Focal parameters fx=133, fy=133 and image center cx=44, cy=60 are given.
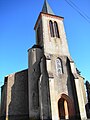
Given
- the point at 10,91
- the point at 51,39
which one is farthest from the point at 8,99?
the point at 51,39

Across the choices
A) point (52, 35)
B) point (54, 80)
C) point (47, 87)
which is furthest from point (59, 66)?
point (52, 35)

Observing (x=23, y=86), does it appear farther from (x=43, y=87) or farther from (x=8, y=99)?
(x=43, y=87)

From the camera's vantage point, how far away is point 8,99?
1947 centimetres

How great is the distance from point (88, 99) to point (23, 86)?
1068 centimetres

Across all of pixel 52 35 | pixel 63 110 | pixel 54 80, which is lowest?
pixel 63 110

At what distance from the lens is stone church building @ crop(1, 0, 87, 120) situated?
17.1 m

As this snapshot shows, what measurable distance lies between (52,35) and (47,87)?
10.6 meters

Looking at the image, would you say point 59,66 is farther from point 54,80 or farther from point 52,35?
point 52,35

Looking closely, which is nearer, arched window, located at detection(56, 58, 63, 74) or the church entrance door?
the church entrance door

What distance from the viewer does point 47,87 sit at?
1734 centimetres

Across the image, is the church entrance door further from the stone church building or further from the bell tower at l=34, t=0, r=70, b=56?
the bell tower at l=34, t=0, r=70, b=56

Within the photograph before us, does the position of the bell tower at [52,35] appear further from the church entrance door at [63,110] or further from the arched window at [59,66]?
the church entrance door at [63,110]

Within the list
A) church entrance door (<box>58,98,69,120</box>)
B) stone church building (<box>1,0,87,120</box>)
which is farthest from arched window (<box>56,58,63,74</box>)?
church entrance door (<box>58,98,69,120</box>)

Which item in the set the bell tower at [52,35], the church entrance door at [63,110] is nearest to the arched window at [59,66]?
the bell tower at [52,35]
